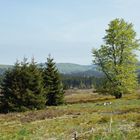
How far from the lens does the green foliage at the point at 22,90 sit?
51.0m

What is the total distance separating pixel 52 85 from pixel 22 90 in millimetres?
12024

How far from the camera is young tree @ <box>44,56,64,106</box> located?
204ft

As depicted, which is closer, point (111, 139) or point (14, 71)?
point (111, 139)

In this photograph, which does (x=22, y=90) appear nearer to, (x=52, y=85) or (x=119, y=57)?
(x=52, y=85)

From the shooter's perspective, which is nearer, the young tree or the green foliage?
the green foliage

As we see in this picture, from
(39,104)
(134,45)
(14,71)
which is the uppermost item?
(134,45)

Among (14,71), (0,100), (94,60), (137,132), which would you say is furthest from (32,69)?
(137,132)

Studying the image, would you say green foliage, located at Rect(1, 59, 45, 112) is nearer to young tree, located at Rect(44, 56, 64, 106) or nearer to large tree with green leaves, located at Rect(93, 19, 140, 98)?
young tree, located at Rect(44, 56, 64, 106)

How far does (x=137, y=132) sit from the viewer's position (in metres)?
17.2

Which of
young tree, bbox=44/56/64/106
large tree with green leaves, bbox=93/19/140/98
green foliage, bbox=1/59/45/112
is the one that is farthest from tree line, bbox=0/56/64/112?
large tree with green leaves, bbox=93/19/140/98

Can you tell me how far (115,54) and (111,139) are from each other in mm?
54934

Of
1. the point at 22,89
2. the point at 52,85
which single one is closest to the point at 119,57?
the point at 52,85

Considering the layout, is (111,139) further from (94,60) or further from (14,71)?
(94,60)

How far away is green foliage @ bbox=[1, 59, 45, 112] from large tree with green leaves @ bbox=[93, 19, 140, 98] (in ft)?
63.0
